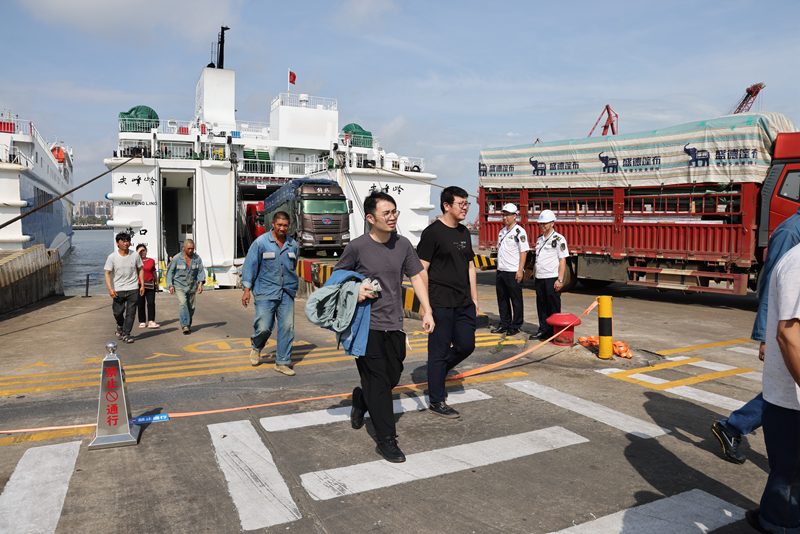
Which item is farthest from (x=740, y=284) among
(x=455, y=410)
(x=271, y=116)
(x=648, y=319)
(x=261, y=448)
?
(x=271, y=116)

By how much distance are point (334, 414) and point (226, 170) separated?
22.9m

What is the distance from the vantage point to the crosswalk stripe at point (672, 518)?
305cm

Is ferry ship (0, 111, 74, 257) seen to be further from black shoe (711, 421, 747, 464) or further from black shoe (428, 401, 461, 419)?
black shoe (711, 421, 747, 464)

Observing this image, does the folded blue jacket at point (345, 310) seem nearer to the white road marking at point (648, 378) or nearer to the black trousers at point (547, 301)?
the white road marking at point (648, 378)

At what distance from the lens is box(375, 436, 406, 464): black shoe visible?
12.9ft

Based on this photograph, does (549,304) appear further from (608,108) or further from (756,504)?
(608,108)

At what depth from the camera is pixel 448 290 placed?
5.04 metres

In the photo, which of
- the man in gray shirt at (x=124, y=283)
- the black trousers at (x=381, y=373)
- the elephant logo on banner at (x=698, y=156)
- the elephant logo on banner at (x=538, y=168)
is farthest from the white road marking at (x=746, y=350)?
the man in gray shirt at (x=124, y=283)

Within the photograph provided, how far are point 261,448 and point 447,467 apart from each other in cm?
144

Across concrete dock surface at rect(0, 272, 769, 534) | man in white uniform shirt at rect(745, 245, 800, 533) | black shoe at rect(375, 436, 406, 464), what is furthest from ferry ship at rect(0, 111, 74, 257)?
man in white uniform shirt at rect(745, 245, 800, 533)

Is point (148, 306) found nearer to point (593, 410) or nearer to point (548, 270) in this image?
point (548, 270)

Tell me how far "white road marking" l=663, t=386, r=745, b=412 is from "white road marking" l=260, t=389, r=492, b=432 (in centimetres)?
209

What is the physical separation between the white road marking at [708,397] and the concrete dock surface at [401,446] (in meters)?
0.03

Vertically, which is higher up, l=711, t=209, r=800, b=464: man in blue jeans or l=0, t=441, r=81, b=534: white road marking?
l=711, t=209, r=800, b=464: man in blue jeans
